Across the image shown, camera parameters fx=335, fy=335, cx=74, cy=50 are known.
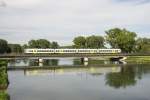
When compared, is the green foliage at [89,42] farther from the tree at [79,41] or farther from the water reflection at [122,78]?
the water reflection at [122,78]

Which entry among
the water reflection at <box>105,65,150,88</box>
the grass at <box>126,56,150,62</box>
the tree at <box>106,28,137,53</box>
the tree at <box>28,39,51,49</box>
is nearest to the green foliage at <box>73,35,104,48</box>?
the tree at <box>106,28,137,53</box>

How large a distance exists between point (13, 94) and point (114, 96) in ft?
39.4

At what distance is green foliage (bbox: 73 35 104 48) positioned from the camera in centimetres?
16162

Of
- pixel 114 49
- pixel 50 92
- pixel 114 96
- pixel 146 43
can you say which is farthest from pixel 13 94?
pixel 146 43

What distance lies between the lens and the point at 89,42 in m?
162


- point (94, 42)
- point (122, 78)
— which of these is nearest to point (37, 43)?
point (94, 42)

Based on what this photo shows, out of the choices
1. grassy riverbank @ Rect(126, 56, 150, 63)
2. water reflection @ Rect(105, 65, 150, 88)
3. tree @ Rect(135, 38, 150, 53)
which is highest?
tree @ Rect(135, 38, 150, 53)

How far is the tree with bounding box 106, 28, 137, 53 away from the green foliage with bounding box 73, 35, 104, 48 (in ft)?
68.8

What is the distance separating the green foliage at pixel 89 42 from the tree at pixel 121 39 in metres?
21.0

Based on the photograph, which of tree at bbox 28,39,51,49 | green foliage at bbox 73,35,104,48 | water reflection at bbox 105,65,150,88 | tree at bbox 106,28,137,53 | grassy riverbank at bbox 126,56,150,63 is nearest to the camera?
water reflection at bbox 105,65,150,88

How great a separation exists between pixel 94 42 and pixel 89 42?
98.2 inches

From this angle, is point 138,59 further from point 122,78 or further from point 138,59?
point 122,78

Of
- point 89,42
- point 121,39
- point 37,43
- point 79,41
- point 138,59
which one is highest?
point 121,39

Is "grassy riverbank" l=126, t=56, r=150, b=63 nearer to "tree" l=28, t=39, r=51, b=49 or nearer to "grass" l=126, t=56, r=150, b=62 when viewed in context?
"grass" l=126, t=56, r=150, b=62
